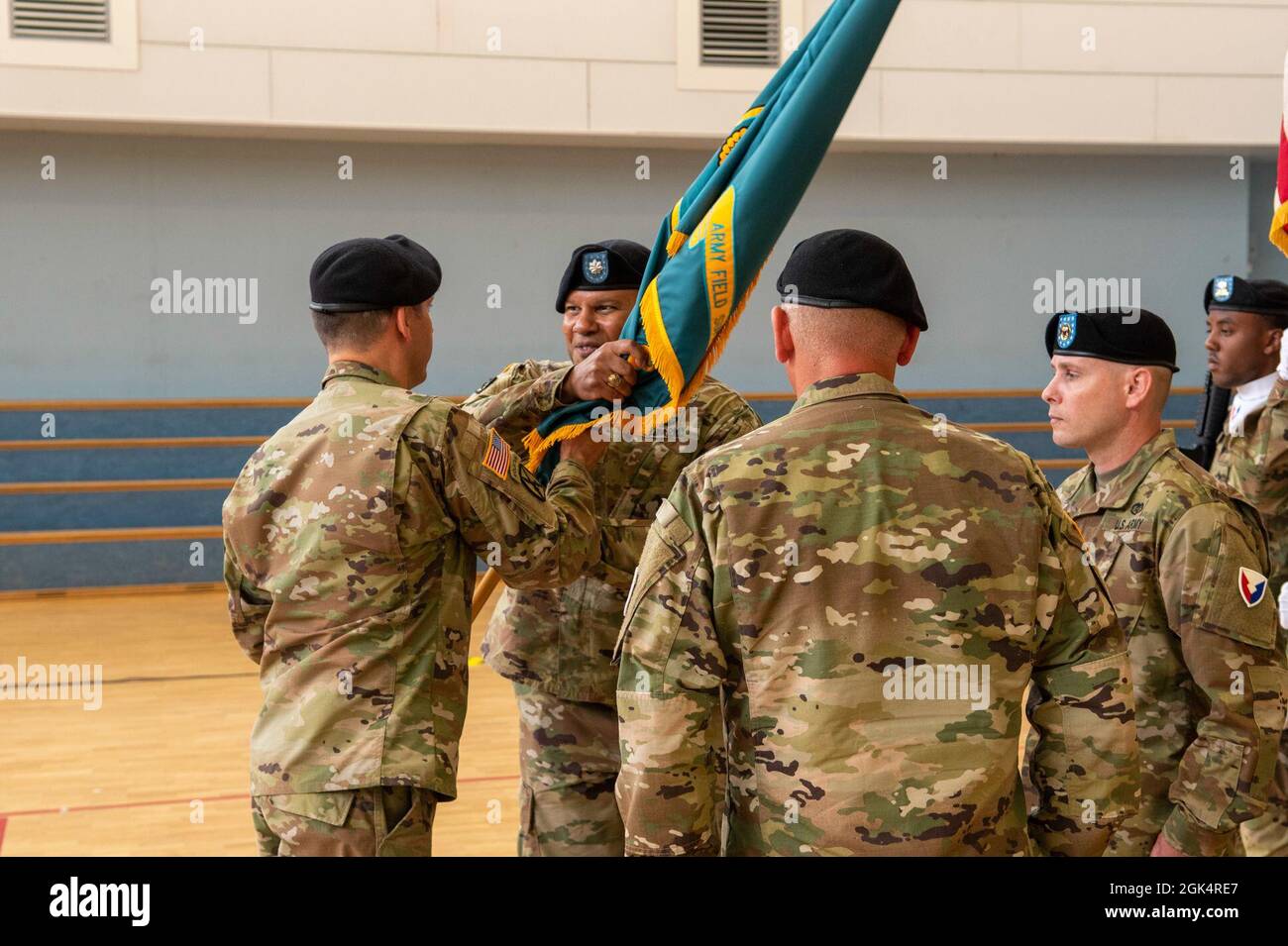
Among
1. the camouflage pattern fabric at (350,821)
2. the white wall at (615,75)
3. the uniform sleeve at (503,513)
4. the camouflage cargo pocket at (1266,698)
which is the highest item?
the white wall at (615,75)

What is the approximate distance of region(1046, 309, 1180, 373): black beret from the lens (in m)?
2.54

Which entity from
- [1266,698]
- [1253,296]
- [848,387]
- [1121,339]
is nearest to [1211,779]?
[1266,698]

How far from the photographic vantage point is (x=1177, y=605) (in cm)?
239

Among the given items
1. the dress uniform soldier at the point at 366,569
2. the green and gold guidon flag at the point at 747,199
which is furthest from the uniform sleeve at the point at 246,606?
the green and gold guidon flag at the point at 747,199

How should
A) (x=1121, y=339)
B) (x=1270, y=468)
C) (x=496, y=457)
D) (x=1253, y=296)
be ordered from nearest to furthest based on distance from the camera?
(x=496, y=457)
(x=1121, y=339)
(x=1270, y=468)
(x=1253, y=296)

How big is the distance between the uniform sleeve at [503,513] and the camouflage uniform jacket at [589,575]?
0.40 metres

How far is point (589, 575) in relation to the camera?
2887 mm

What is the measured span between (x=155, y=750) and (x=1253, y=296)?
422cm

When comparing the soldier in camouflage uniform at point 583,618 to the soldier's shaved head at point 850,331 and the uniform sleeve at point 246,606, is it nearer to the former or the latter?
the uniform sleeve at point 246,606

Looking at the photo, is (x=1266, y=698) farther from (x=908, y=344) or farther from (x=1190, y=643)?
(x=908, y=344)

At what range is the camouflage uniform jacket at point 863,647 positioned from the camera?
1745mm

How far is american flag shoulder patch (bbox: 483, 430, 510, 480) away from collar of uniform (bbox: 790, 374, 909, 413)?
0.68m

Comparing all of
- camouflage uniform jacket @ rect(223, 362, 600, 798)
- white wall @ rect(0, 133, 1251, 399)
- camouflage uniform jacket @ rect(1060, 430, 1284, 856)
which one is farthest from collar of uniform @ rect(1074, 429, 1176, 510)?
white wall @ rect(0, 133, 1251, 399)

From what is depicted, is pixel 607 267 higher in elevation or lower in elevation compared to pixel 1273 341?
higher
